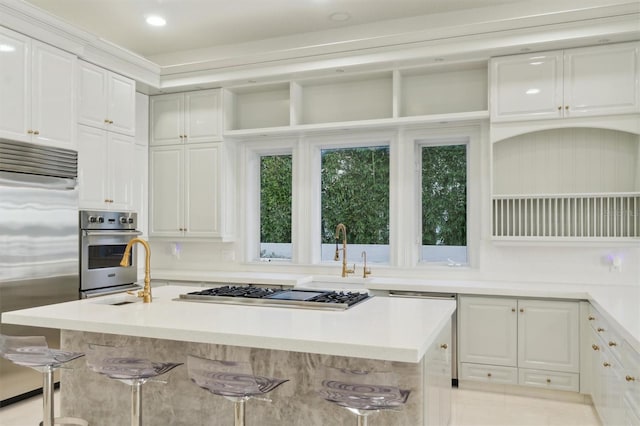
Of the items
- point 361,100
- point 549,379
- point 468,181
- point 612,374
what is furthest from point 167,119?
point 612,374

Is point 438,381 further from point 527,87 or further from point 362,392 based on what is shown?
point 527,87

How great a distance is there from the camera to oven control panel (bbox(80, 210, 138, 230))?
4230 millimetres

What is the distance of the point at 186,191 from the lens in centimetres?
535

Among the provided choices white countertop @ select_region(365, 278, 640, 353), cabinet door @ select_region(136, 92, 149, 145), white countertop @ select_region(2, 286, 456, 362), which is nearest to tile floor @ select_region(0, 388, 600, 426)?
white countertop @ select_region(365, 278, 640, 353)

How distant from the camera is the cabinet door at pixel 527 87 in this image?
408 cm

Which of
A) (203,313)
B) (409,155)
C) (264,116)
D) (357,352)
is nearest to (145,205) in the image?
(264,116)

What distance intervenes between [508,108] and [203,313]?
302 centimetres

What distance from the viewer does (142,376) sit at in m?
2.34

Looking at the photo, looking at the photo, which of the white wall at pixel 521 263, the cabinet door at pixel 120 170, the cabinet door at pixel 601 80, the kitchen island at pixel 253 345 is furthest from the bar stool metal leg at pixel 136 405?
the cabinet door at pixel 601 80

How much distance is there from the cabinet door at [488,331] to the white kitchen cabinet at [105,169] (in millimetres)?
3183

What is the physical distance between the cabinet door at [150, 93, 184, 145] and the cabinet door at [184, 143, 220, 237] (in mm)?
226

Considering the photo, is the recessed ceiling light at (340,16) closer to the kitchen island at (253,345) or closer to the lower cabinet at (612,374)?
the kitchen island at (253,345)

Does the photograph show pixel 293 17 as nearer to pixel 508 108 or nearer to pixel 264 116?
pixel 264 116

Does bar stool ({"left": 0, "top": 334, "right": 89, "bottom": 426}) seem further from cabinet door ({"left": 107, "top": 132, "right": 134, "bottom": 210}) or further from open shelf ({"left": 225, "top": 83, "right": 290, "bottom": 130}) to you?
open shelf ({"left": 225, "top": 83, "right": 290, "bottom": 130})
